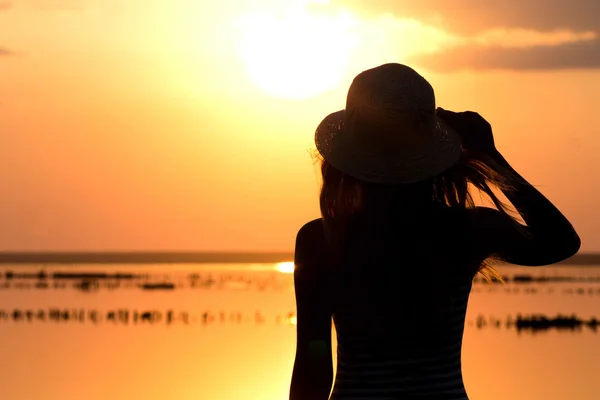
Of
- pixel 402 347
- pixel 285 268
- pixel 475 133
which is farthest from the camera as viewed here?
pixel 285 268

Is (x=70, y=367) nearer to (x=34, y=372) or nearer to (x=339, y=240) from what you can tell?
(x=34, y=372)

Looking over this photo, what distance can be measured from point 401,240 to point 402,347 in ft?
0.96

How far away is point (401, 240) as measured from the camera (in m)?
3.25

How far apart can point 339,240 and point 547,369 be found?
17.7m

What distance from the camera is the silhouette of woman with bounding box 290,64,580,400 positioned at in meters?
3.22

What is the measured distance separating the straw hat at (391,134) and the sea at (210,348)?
12766 millimetres

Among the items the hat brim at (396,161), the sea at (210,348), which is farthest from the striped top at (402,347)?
the sea at (210,348)

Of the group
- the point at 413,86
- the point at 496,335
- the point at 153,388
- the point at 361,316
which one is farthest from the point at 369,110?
the point at 496,335

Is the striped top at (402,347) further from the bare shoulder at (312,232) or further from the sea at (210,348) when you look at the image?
the sea at (210,348)

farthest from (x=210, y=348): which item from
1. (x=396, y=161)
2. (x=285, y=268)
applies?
(x=285, y=268)

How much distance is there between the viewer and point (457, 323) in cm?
325

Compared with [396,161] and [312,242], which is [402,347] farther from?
[396,161]

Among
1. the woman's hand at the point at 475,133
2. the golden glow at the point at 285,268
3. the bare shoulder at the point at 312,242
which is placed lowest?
the golden glow at the point at 285,268

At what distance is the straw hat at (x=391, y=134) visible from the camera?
126 inches
